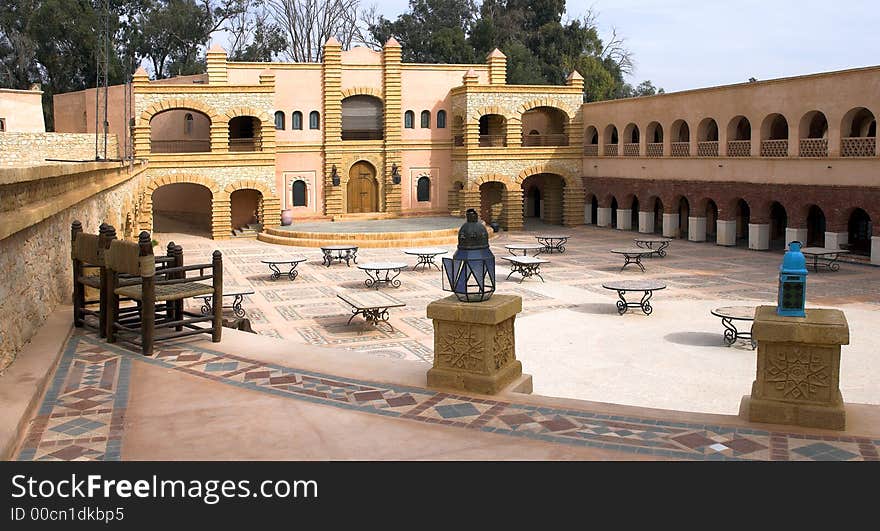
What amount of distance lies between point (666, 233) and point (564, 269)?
9.30 m

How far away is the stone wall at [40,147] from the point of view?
21516mm

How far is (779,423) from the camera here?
611 cm

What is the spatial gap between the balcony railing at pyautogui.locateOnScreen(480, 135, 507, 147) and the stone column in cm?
2926

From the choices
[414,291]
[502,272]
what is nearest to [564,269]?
[502,272]

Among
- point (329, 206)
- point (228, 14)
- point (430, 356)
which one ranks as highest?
point (228, 14)

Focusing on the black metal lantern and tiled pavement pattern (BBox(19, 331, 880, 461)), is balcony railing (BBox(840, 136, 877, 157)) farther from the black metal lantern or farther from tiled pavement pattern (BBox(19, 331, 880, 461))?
tiled pavement pattern (BBox(19, 331, 880, 461))

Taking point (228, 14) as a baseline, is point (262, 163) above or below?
below

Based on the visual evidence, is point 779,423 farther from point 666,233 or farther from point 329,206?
point 329,206

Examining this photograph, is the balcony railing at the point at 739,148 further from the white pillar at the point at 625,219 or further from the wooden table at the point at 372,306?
the wooden table at the point at 372,306

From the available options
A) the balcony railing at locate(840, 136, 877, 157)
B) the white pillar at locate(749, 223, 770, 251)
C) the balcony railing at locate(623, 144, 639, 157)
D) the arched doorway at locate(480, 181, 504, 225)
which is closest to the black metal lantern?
the balcony railing at locate(840, 136, 877, 157)

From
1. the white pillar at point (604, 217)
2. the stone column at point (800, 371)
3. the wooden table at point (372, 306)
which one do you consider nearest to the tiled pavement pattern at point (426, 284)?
the wooden table at point (372, 306)

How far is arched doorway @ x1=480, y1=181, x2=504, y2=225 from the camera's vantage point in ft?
119

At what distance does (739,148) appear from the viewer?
27125 mm

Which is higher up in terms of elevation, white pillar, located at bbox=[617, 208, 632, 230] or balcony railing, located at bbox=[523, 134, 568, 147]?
balcony railing, located at bbox=[523, 134, 568, 147]
